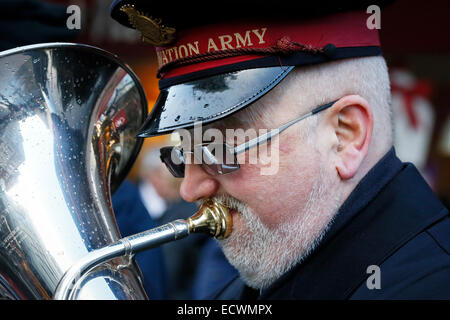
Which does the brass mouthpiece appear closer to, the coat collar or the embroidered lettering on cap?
the coat collar

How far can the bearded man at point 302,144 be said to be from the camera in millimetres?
1474

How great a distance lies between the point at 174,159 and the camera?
5.67 feet

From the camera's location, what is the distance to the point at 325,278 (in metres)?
1.54

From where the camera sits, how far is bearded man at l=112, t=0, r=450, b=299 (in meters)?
1.47

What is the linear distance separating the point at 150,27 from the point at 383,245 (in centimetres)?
96

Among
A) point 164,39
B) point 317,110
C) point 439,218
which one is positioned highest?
point 164,39

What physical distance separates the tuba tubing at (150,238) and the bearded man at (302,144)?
0.04 meters

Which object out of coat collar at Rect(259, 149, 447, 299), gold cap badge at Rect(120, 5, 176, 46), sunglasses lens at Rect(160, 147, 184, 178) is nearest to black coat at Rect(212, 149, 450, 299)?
coat collar at Rect(259, 149, 447, 299)

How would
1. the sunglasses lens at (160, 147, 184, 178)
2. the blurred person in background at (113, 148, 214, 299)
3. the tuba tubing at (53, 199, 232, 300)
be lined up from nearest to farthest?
the tuba tubing at (53, 199, 232, 300), the sunglasses lens at (160, 147, 184, 178), the blurred person in background at (113, 148, 214, 299)

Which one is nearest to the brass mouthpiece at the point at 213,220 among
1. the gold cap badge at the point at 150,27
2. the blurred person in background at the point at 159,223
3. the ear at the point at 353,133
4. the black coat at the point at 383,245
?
the black coat at the point at 383,245

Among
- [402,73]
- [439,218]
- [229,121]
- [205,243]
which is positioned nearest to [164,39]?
[229,121]

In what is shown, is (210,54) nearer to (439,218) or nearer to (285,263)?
(285,263)

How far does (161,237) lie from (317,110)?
0.59 m

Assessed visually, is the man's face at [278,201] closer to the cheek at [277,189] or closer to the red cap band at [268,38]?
the cheek at [277,189]
